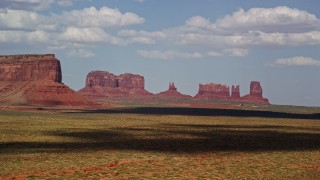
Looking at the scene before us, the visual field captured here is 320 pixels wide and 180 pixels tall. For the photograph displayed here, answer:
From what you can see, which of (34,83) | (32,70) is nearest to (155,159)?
(34,83)

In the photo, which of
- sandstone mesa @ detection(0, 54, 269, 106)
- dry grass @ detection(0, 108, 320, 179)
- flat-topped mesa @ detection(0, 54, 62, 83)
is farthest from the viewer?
flat-topped mesa @ detection(0, 54, 62, 83)

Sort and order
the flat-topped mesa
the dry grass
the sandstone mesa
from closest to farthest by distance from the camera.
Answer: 1. the dry grass
2. the sandstone mesa
3. the flat-topped mesa

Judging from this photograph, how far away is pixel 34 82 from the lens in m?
177

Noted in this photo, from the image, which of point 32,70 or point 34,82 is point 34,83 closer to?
point 34,82

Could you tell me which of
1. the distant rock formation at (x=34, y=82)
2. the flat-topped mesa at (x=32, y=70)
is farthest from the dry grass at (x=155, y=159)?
the flat-topped mesa at (x=32, y=70)

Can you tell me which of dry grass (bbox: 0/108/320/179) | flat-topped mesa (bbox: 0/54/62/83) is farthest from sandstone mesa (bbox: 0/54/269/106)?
dry grass (bbox: 0/108/320/179)

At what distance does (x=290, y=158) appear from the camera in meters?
33.4

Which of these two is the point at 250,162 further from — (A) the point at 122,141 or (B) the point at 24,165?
(A) the point at 122,141

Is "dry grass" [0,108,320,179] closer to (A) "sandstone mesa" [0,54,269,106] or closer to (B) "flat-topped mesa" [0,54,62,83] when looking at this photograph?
(A) "sandstone mesa" [0,54,269,106]

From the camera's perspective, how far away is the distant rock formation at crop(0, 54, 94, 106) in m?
164

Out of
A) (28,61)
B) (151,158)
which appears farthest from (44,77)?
(151,158)

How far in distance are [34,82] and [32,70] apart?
8044 millimetres

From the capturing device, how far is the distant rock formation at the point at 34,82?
164m

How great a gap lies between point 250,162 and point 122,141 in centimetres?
1866
